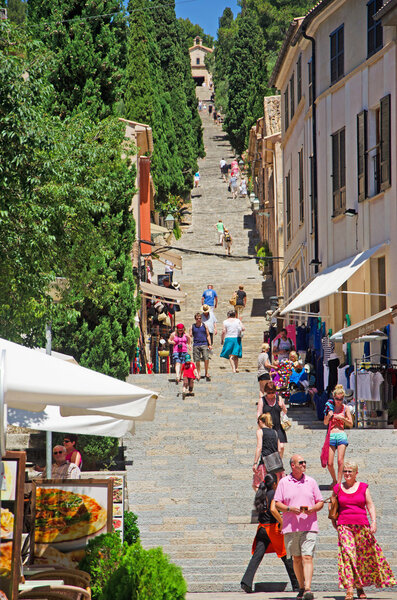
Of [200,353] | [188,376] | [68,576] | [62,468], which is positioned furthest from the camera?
[200,353]

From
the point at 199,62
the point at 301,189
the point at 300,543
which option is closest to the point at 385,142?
the point at 301,189

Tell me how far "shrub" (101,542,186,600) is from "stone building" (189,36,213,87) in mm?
137481

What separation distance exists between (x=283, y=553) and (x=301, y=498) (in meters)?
0.79

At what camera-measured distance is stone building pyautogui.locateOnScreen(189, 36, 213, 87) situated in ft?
492

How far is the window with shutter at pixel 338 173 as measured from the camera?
2373 centimetres

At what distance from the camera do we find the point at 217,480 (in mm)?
16109

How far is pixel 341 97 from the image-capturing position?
24.1 m

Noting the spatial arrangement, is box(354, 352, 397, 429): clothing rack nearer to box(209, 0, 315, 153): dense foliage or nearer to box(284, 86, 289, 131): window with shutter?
box(284, 86, 289, 131): window with shutter

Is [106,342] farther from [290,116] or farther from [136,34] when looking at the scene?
[136,34]

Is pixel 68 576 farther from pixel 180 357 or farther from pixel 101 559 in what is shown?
pixel 180 357

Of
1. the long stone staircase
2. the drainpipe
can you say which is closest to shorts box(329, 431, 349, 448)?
the long stone staircase

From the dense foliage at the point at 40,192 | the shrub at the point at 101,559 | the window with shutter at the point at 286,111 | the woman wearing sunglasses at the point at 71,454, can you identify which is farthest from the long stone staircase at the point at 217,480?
the window with shutter at the point at 286,111

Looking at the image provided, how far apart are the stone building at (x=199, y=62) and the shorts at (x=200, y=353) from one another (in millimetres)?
122686

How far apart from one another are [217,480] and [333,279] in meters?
6.71
